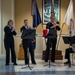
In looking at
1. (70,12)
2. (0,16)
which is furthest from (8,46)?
(70,12)

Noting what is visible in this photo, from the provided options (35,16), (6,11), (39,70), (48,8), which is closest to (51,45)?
(35,16)

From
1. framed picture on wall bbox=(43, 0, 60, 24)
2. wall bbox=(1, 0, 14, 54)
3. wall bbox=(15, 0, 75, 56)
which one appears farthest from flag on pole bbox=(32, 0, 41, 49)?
wall bbox=(1, 0, 14, 54)

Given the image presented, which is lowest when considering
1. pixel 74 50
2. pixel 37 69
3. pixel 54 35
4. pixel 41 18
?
pixel 37 69

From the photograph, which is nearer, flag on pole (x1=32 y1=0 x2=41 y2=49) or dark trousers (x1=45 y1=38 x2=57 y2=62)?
dark trousers (x1=45 y1=38 x2=57 y2=62)

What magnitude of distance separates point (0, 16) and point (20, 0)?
1184 mm

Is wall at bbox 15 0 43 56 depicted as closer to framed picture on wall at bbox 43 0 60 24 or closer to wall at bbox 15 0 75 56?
wall at bbox 15 0 75 56

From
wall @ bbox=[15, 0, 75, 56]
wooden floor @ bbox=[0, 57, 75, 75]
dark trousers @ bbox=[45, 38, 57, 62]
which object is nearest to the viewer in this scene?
wooden floor @ bbox=[0, 57, 75, 75]

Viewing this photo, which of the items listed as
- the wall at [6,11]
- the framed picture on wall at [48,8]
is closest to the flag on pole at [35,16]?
the framed picture on wall at [48,8]

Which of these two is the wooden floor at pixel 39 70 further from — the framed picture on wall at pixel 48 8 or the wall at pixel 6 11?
the framed picture on wall at pixel 48 8

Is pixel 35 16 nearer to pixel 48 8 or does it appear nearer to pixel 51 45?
pixel 48 8

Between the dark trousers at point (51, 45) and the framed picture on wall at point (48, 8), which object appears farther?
the framed picture on wall at point (48, 8)

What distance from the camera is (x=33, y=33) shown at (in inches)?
280

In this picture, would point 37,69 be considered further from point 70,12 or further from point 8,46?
point 70,12

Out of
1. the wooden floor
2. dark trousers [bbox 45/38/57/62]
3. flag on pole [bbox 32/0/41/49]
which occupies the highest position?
flag on pole [bbox 32/0/41/49]
